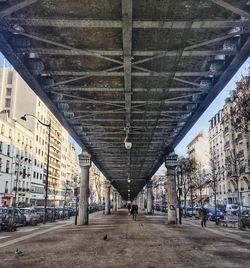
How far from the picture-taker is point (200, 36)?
11422mm

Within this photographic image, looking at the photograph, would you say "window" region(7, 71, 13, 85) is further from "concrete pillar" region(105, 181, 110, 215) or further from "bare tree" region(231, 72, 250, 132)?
"bare tree" region(231, 72, 250, 132)

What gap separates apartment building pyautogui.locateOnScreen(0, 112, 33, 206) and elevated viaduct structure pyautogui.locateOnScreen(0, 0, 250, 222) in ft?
133

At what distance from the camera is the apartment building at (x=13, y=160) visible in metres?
63.0

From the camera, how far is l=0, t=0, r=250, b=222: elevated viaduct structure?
31.8 feet

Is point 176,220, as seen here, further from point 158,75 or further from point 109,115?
point 158,75

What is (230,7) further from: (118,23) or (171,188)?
(171,188)

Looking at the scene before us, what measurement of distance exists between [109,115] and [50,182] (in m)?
86.7

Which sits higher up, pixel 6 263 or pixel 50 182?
pixel 50 182

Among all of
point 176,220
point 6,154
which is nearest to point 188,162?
point 176,220

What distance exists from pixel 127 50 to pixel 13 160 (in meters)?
61.7

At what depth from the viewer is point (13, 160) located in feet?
225

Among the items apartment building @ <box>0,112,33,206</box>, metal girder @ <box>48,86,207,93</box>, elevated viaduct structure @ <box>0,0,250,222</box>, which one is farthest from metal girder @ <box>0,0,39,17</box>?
apartment building @ <box>0,112,33,206</box>

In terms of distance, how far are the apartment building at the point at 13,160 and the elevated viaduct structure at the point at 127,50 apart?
4069 cm

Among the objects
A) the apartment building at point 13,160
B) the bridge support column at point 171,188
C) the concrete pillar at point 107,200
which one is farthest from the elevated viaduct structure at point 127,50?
the concrete pillar at point 107,200
